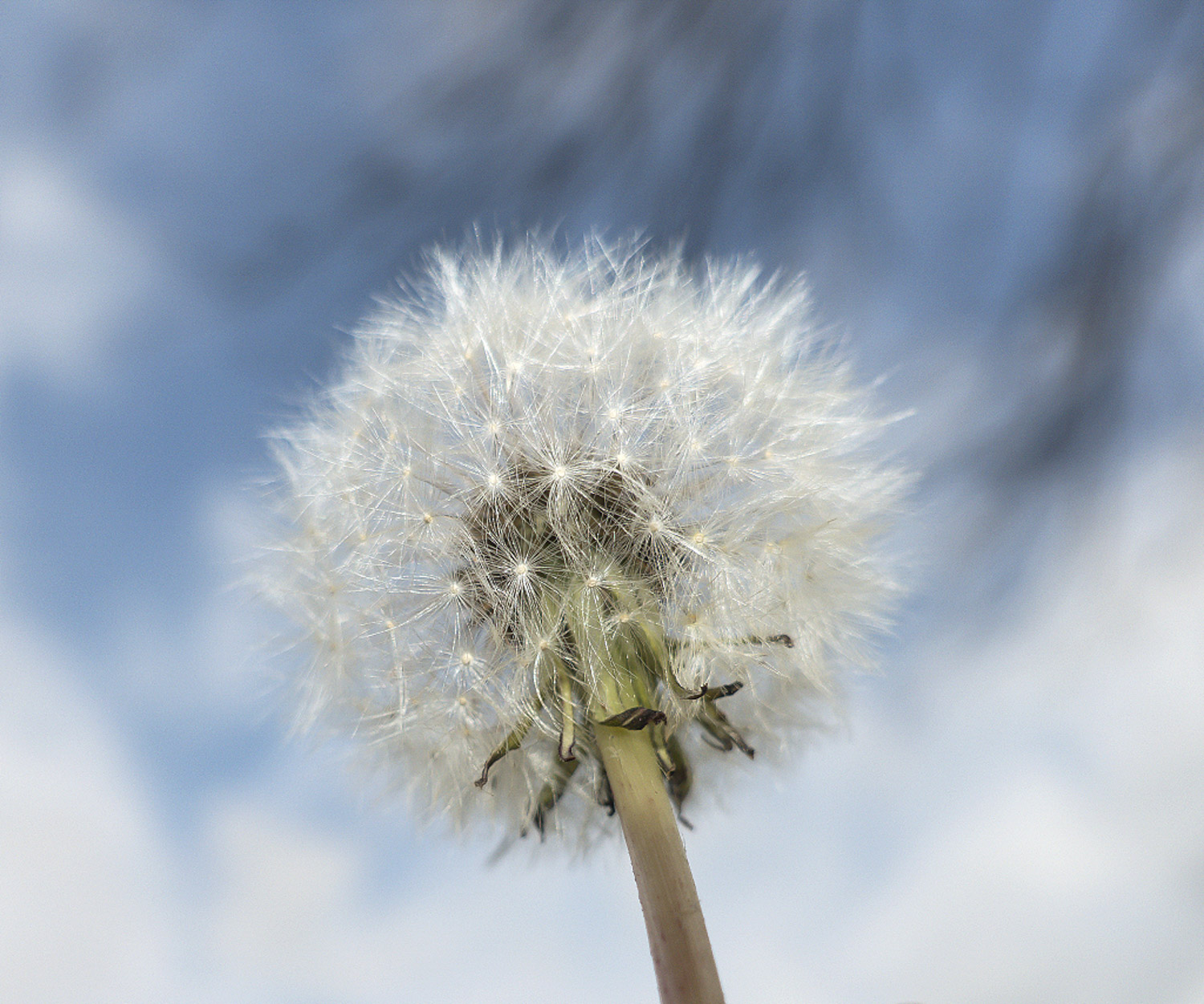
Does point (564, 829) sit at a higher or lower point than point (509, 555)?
lower

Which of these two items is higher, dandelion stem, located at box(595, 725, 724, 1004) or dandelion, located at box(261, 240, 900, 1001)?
dandelion, located at box(261, 240, 900, 1001)

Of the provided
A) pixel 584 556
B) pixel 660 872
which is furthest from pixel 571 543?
pixel 660 872

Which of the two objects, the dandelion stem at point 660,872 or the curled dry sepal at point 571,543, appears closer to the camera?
the dandelion stem at point 660,872


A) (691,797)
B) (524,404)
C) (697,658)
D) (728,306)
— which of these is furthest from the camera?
(728,306)

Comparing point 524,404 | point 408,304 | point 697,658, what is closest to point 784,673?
point 697,658

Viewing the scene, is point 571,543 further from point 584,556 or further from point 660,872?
point 660,872

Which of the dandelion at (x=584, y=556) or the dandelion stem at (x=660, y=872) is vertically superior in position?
the dandelion at (x=584, y=556)

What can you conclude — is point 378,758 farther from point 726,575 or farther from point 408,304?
point 408,304
